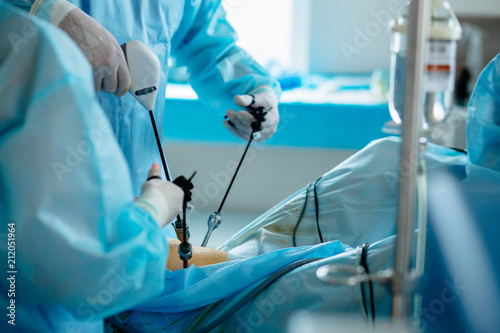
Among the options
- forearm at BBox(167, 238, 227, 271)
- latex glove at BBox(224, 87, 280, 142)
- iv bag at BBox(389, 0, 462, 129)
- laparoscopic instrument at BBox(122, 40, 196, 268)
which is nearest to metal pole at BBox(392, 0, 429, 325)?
iv bag at BBox(389, 0, 462, 129)

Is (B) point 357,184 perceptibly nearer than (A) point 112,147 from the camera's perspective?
No

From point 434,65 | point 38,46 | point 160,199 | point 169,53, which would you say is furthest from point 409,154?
point 169,53

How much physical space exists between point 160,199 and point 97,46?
0.34 metres

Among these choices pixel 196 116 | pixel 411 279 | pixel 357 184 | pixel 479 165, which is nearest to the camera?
pixel 411 279

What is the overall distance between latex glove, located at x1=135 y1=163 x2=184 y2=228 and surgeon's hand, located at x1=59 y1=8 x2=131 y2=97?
249mm

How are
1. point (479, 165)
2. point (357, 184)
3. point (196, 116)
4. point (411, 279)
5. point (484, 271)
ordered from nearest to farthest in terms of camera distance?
point (411, 279), point (484, 271), point (479, 165), point (357, 184), point (196, 116)

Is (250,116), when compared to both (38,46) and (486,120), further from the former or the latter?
(38,46)

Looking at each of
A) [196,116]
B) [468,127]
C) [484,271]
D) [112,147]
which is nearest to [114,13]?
[112,147]

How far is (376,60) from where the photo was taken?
131 inches

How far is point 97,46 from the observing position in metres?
0.92

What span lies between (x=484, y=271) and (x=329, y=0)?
8.85ft

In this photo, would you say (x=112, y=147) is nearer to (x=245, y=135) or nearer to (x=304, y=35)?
(x=245, y=135)

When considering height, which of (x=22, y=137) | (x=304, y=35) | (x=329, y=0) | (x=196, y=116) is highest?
(x=22, y=137)

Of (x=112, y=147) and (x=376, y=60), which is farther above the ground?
(x=112, y=147)
